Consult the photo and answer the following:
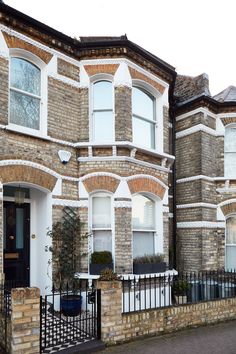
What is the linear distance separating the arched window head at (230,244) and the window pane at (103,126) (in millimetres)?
6154

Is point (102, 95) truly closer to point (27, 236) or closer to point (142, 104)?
point (142, 104)

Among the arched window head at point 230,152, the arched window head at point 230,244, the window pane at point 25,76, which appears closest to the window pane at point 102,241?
the window pane at point 25,76

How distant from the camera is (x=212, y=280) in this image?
1114cm

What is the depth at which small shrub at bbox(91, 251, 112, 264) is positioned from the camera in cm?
1001

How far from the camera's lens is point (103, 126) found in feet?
35.6

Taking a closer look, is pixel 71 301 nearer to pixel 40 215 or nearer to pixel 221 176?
pixel 40 215

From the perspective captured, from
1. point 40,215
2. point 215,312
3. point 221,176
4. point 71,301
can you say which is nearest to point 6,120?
point 40,215

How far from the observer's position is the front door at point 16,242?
962 centimetres

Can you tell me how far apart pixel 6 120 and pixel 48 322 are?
4.41 metres

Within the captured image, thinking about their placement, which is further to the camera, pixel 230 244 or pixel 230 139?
pixel 230 139

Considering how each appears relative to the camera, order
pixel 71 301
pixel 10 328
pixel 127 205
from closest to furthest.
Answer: pixel 10 328 → pixel 71 301 → pixel 127 205

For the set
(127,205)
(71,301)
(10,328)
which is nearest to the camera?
(10,328)

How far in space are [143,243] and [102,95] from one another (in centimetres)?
418

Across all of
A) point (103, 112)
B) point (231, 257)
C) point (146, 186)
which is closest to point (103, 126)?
point (103, 112)
